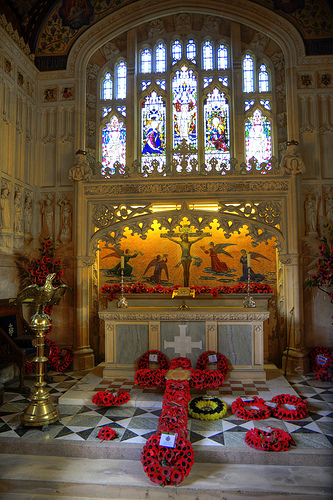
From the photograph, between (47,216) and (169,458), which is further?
(47,216)

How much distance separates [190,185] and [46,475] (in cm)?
618

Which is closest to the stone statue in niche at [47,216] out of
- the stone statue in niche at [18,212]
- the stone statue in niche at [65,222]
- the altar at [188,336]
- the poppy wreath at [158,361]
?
the stone statue in niche at [65,222]

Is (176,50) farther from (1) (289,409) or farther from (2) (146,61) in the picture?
(1) (289,409)

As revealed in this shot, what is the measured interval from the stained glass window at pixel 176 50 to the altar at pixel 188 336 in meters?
7.07

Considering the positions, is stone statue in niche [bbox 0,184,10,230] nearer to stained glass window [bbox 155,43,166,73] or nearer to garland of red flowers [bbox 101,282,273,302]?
garland of red flowers [bbox 101,282,273,302]

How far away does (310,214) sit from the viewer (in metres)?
8.69

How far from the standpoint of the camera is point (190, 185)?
8.64m

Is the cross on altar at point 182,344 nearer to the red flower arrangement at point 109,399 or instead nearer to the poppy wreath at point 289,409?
the red flower arrangement at point 109,399

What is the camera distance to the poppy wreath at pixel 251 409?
18.1 ft

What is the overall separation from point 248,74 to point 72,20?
15.7 ft

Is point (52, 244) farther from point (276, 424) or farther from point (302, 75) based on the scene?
point (302, 75)

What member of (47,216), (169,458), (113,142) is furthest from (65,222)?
(169,458)

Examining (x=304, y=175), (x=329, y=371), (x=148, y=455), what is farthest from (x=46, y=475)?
(x=304, y=175)

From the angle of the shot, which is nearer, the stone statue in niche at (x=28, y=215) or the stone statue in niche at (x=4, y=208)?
the stone statue in niche at (x=4, y=208)
